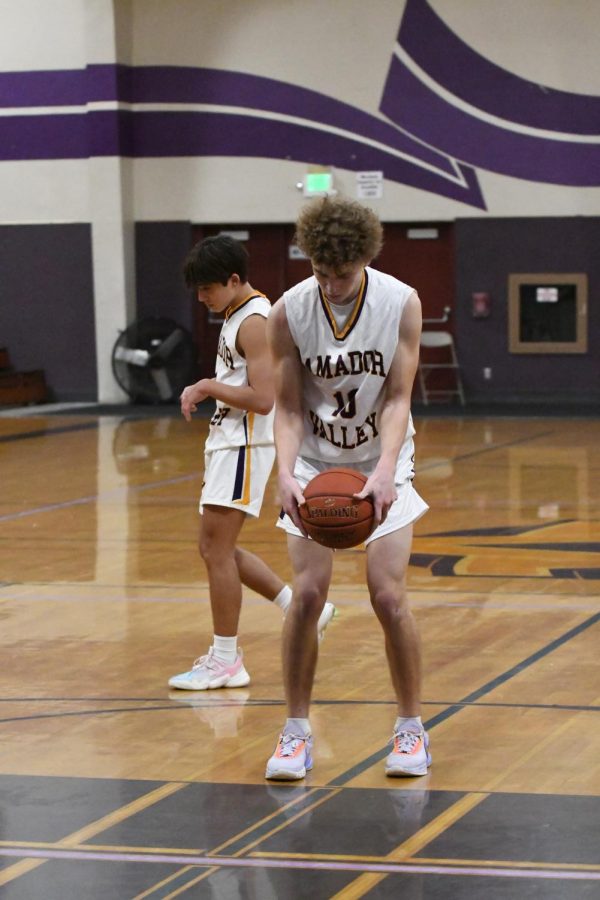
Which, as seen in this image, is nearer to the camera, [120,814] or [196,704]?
[120,814]

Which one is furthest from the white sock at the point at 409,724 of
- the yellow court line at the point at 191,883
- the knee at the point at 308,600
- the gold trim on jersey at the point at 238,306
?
the gold trim on jersey at the point at 238,306

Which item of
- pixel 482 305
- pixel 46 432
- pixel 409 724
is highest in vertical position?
pixel 482 305

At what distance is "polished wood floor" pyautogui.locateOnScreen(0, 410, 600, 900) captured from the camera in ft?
12.7

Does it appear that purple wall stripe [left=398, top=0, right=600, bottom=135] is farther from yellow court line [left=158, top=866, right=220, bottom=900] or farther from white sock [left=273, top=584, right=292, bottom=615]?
yellow court line [left=158, top=866, right=220, bottom=900]

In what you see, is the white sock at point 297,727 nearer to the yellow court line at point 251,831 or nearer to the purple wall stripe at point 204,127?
the yellow court line at point 251,831

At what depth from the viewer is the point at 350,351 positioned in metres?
4.57

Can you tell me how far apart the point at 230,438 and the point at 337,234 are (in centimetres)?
160

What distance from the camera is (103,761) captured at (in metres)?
4.86

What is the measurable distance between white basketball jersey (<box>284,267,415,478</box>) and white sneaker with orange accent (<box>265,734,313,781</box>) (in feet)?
2.83

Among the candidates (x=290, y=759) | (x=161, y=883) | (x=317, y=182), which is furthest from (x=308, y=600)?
(x=317, y=182)

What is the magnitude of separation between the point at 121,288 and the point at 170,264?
73 centimetres

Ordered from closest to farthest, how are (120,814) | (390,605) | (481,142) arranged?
(120,814)
(390,605)
(481,142)

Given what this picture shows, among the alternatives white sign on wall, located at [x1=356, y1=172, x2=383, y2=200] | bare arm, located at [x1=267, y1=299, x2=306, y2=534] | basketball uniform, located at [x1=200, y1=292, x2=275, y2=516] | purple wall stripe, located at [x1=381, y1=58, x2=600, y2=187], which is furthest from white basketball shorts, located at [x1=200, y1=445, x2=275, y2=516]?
white sign on wall, located at [x1=356, y1=172, x2=383, y2=200]

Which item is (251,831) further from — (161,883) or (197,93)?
(197,93)
